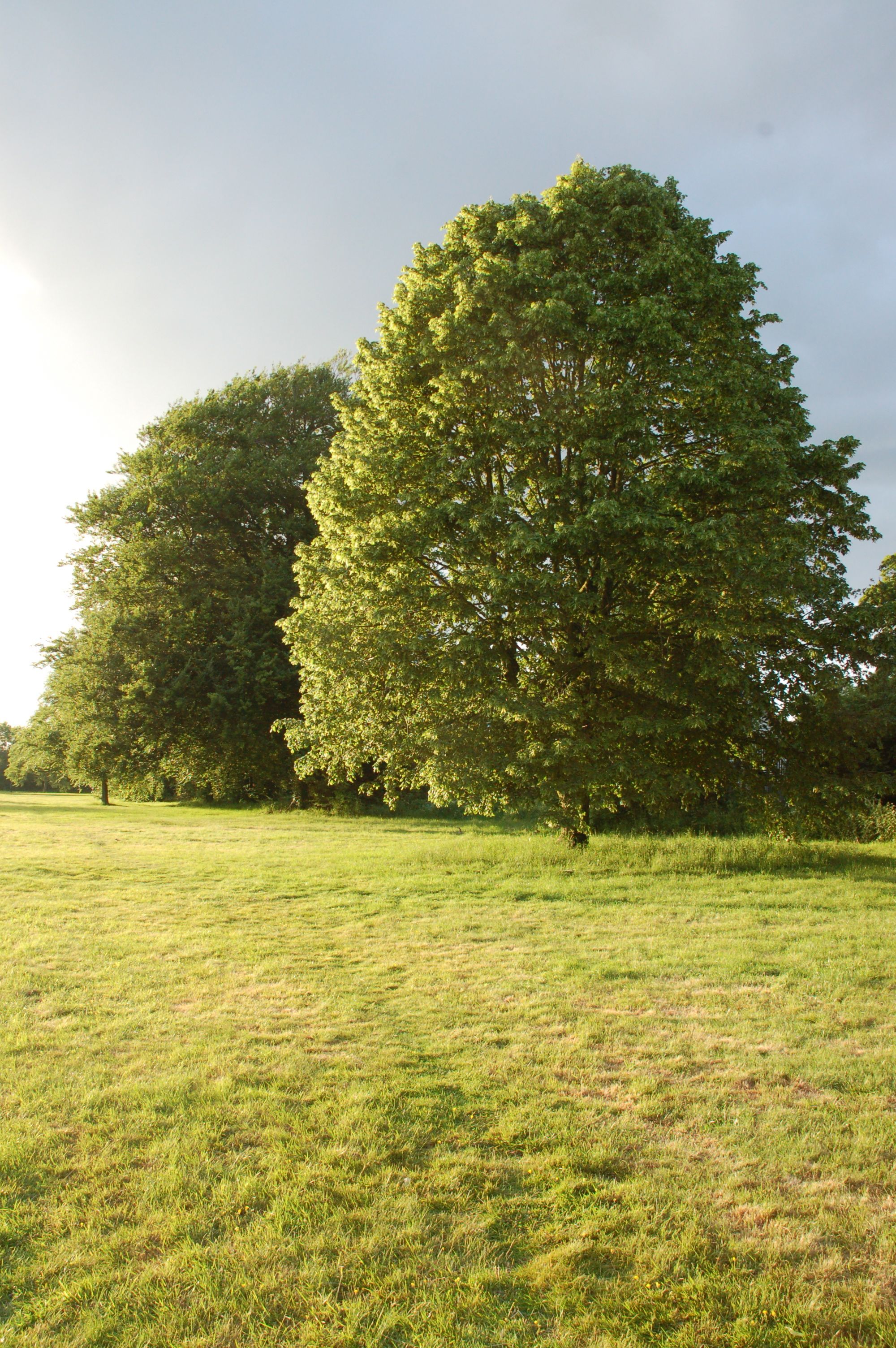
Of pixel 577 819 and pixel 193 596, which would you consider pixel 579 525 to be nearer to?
pixel 577 819

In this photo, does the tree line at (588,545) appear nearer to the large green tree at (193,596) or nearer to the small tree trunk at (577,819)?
the small tree trunk at (577,819)

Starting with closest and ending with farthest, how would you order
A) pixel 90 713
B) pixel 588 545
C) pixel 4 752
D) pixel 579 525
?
pixel 579 525
pixel 588 545
pixel 90 713
pixel 4 752

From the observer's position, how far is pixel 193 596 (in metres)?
28.7

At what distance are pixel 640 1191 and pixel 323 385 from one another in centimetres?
3360

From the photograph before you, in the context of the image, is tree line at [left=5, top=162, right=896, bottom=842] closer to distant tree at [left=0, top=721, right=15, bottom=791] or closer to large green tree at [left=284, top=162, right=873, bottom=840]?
large green tree at [left=284, top=162, right=873, bottom=840]

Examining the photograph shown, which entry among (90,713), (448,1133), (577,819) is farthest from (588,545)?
(90,713)

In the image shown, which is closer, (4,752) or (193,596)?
(193,596)

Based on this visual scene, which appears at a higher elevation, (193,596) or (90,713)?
(193,596)

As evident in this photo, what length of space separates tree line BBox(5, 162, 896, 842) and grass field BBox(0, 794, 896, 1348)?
5.01m

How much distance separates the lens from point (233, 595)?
93.9ft

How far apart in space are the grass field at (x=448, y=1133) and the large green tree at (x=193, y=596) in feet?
59.8

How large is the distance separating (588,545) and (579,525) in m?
0.70

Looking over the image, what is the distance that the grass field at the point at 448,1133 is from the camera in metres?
3.21

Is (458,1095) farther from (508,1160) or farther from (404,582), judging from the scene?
(404,582)
